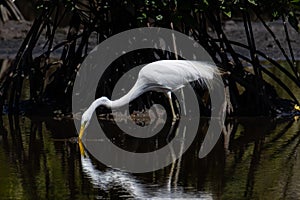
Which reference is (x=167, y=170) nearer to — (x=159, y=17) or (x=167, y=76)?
(x=167, y=76)

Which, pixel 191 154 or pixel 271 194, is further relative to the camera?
pixel 191 154

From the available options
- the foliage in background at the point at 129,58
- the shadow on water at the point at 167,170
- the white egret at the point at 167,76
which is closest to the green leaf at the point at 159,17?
the foliage in background at the point at 129,58

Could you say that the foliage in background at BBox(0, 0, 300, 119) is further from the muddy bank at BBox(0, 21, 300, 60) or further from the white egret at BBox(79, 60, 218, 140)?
the muddy bank at BBox(0, 21, 300, 60)

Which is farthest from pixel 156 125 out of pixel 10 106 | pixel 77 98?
pixel 10 106

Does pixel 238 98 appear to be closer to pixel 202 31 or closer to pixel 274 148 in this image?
pixel 202 31

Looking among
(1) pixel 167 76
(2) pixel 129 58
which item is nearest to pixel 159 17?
(1) pixel 167 76

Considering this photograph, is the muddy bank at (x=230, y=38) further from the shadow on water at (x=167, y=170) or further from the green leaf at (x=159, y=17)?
the shadow on water at (x=167, y=170)

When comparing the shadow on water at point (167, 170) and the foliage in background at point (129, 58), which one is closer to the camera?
the shadow on water at point (167, 170)

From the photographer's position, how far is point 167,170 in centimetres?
981

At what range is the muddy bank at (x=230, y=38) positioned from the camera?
70.1ft

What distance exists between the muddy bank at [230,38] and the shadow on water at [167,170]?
8.99 meters

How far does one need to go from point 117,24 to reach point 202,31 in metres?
1.21

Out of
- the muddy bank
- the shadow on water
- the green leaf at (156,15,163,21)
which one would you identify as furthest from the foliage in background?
the muddy bank

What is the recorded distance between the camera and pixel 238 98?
44.2ft
